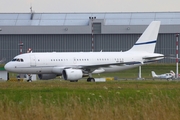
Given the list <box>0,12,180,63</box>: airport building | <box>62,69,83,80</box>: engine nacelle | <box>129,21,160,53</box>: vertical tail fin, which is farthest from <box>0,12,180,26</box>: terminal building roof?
<box>62,69,83,80</box>: engine nacelle

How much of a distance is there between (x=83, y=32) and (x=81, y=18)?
4312mm

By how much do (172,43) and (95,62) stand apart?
159 ft

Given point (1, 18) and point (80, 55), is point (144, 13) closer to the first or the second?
point (1, 18)

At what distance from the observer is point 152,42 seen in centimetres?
5569

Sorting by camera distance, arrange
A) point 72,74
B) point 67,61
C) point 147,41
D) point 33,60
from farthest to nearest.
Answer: point 147,41, point 67,61, point 33,60, point 72,74

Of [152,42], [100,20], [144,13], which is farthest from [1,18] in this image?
[152,42]

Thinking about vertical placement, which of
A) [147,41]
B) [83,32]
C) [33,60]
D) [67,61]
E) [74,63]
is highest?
[83,32]

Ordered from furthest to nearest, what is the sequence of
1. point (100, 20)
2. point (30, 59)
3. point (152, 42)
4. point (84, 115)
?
point (100, 20), point (152, 42), point (30, 59), point (84, 115)

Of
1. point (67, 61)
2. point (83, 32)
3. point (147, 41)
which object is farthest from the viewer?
point (83, 32)

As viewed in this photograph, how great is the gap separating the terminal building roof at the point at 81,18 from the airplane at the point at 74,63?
44.6m

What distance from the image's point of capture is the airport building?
3868 inches

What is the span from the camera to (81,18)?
10275 centimetres

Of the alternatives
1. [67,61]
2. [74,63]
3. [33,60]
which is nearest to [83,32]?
[74,63]

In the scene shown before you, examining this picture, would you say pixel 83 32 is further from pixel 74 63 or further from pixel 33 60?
pixel 33 60
